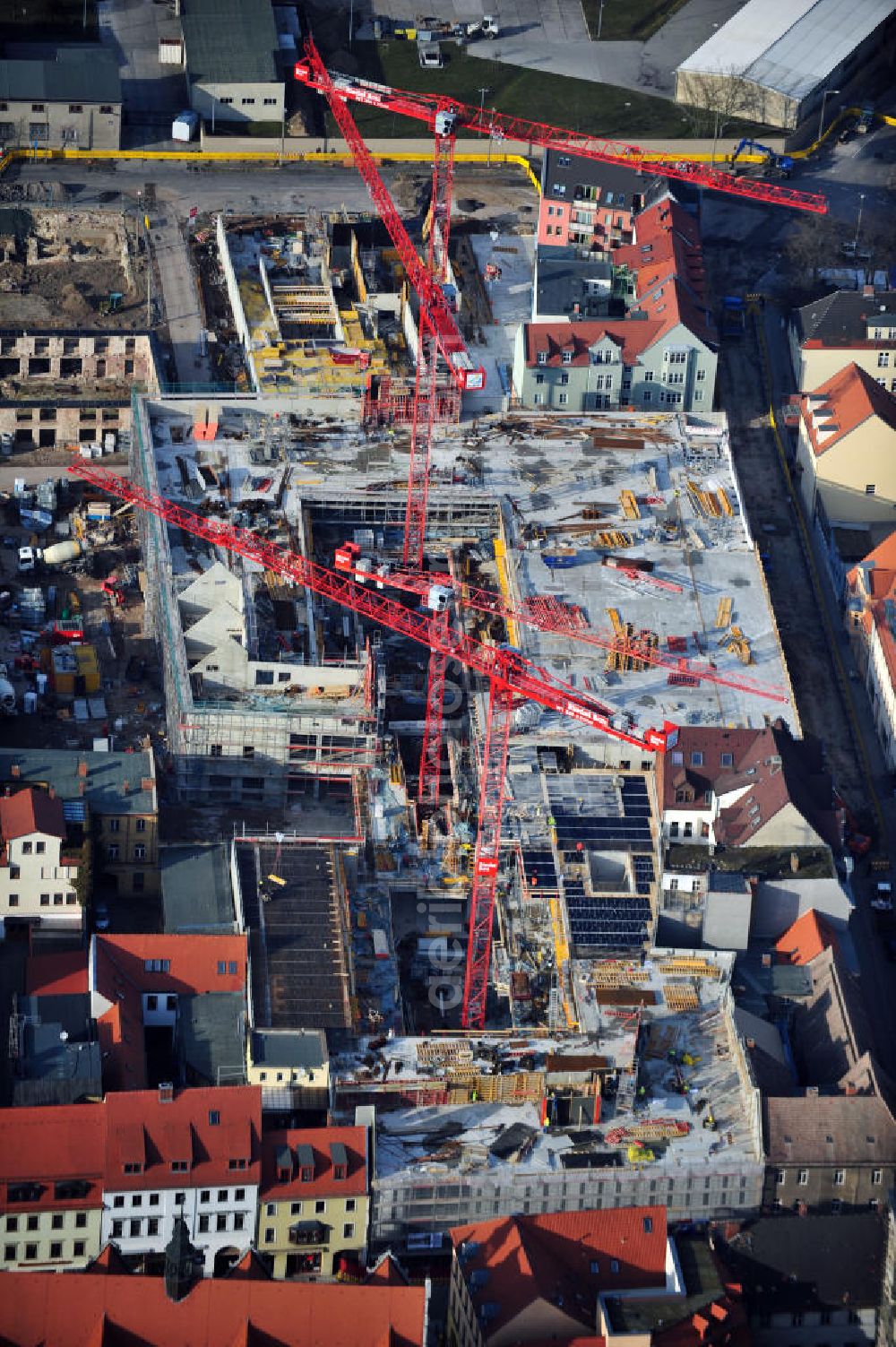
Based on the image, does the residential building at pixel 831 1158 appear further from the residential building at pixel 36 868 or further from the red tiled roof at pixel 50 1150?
the residential building at pixel 36 868

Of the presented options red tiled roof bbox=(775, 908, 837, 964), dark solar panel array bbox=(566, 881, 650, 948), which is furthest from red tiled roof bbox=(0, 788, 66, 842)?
red tiled roof bbox=(775, 908, 837, 964)

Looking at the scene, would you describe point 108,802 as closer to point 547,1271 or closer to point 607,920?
point 607,920

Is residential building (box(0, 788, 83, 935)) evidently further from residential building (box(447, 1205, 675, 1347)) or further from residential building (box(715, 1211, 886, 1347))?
residential building (box(715, 1211, 886, 1347))

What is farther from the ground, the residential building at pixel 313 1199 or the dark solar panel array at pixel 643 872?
the dark solar panel array at pixel 643 872

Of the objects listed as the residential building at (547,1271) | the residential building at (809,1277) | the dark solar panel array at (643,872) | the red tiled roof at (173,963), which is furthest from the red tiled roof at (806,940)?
the red tiled roof at (173,963)

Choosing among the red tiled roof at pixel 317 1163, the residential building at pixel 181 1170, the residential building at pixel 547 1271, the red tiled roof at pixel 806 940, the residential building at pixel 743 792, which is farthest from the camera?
the residential building at pixel 743 792

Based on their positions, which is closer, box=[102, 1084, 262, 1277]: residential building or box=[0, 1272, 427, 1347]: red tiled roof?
box=[0, 1272, 427, 1347]: red tiled roof
